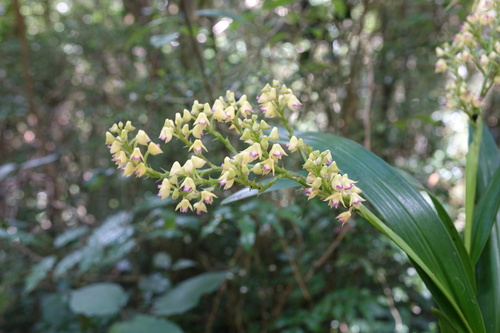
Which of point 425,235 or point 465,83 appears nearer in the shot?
point 425,235

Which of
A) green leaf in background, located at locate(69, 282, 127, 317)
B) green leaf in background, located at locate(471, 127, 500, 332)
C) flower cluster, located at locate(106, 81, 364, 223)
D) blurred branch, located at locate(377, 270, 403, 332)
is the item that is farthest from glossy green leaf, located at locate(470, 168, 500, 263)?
green leaf in background, located at locate(69, 282, 127, 317)

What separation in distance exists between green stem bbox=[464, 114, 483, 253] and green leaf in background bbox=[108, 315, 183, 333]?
0.95 m

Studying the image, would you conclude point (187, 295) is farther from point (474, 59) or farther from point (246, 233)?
point (474, 59)

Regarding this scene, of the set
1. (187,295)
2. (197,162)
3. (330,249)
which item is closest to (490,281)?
(197,162)

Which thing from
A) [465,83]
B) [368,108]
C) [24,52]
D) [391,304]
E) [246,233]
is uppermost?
[465,83]

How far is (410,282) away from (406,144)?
723 mm

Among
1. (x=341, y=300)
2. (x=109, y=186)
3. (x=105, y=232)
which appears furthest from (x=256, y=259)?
(x=109, y=186)

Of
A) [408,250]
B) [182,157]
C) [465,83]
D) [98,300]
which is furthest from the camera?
[182,157]

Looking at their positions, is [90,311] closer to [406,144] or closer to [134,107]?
[134,107]

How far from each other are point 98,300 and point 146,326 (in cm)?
20

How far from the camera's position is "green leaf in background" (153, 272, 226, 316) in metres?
1.38

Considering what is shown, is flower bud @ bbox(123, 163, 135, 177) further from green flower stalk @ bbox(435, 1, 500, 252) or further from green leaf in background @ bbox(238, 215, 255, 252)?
green leaf in background @ bbox(238, 215, 255, 252)

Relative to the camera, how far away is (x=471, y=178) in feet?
2.11

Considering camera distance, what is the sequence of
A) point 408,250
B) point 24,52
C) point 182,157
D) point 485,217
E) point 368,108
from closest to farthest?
point 408,250 → point 485,217 → point 368,108 → point 24,52 → point 182,157
